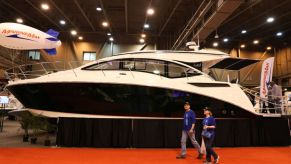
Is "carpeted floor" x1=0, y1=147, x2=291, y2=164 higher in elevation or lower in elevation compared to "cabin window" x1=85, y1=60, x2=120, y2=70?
lower

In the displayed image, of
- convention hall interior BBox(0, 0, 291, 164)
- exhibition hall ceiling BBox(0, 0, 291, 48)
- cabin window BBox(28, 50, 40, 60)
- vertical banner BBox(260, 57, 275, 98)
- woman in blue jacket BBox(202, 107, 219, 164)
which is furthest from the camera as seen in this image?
cabin window BBox(28, 50, 40, 60)

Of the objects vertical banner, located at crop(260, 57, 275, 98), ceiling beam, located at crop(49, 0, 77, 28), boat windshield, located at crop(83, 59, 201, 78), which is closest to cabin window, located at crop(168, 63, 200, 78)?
boat windshield, located at crop(83, 59, 201, 78)

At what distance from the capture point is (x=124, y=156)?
20.5 feet

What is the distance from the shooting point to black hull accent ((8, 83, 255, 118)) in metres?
7.32

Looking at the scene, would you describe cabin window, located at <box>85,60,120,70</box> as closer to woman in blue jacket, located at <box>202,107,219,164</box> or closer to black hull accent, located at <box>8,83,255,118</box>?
black hull accent, located at <box>8,83,255,118</box>

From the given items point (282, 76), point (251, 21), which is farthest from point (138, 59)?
point (282, 76)

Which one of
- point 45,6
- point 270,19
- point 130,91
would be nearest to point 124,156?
point 130,91

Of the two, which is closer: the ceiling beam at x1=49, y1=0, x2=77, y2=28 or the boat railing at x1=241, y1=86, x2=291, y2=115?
the boat railing at x1=241, y1=86, x2=291, y2=115

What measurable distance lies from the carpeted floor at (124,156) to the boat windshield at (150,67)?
2.54 metres

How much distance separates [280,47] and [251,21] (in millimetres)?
9088

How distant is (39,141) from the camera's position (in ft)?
27.1

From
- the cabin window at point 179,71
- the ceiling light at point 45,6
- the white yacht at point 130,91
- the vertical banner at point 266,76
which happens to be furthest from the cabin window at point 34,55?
the vertical banner at point 266,76

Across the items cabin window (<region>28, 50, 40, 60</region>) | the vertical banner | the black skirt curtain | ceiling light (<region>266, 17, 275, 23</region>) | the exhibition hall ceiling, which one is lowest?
the black skirt curtain

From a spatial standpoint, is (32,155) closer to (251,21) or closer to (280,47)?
(251,21)
